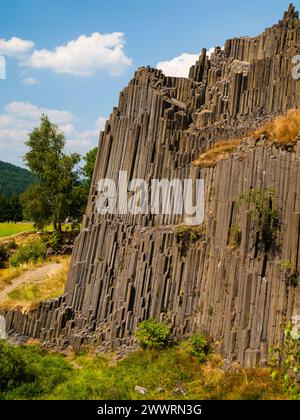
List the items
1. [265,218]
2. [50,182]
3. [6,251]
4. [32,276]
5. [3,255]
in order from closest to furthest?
[265,218], [32,276], [3,255], [6,251], [50,182]

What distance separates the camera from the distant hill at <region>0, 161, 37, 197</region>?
140 m

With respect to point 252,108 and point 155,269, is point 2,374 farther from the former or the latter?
point 252,108

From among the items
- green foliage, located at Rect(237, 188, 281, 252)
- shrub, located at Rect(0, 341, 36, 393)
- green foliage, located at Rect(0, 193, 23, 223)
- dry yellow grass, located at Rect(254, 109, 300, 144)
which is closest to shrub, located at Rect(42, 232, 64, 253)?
shrub, located at Rect(0, 341, 36, 393)

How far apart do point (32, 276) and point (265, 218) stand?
59.9 ft

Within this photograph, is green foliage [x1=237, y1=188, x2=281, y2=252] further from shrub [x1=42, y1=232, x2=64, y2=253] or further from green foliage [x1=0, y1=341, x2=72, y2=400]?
shrub [x1=42, y1=232, x2=64, y2=253]

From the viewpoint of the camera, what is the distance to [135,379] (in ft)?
44.6

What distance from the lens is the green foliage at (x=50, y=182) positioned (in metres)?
37.1

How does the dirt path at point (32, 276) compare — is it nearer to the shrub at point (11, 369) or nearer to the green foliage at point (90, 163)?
the shrub at point (11, 369)

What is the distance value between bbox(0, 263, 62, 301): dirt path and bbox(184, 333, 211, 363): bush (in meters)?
13.3

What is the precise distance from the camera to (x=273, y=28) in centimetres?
2288

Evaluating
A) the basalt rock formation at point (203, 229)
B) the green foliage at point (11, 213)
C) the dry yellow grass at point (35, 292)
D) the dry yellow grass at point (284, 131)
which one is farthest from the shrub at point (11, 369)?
the green foliage at point (11, 213)

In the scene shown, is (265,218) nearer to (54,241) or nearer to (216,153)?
(216,153)

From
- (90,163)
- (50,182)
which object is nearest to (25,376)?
(50,182)

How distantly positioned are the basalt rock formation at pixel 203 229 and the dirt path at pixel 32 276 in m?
5.72
